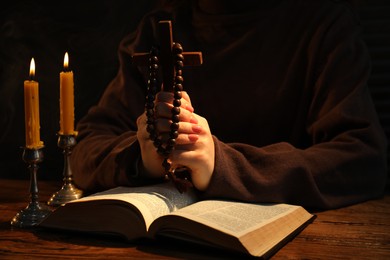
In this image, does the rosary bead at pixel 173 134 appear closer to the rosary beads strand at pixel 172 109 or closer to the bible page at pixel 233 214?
the rosary beads strand at pixel 172 109

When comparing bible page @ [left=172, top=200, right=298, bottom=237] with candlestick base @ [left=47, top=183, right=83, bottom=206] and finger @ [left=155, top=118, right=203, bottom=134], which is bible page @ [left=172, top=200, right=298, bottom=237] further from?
candlestick base @ [left=47, top=183, right=83, bottom=206]

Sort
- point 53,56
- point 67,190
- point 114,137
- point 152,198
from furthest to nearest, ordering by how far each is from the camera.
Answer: point 53,56 < point 114,137 < point 67,190 < point 152,198

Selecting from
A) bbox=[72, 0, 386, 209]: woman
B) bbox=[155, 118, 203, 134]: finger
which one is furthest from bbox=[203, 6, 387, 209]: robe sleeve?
bbox=[155, 118, 203, 134]: finger

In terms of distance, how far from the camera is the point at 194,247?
1298 millimetres

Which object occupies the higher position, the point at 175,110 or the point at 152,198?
the point at 175,110

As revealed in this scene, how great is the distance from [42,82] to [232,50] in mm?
→ 835

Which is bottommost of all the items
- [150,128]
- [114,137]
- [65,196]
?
[65,196]

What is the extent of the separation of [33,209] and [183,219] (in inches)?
16.4

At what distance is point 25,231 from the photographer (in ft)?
4.68

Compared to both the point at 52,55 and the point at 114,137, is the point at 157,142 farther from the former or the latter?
the point at 52,55

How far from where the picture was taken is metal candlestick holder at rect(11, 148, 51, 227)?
57.1 inches

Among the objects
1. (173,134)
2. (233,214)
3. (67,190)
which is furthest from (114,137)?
(233,214)

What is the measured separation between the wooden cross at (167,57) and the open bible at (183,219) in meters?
0.26

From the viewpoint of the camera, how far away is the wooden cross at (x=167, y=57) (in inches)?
53.9
